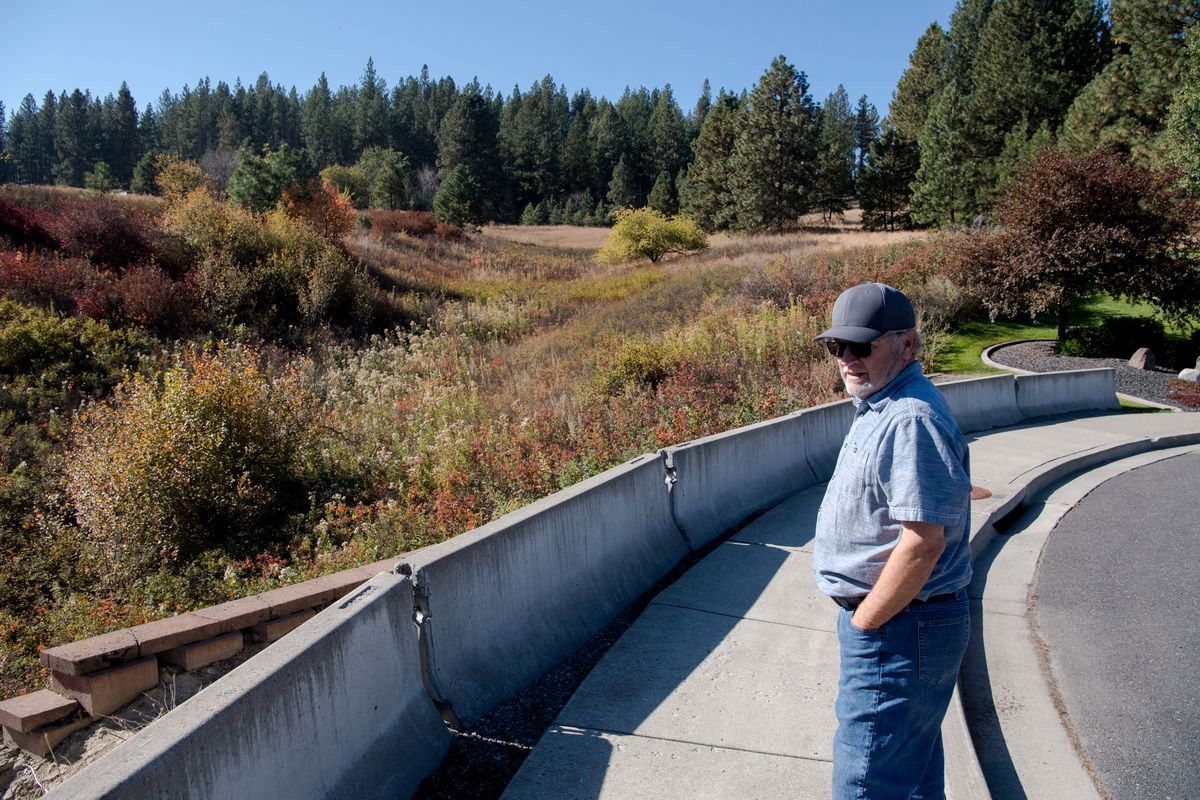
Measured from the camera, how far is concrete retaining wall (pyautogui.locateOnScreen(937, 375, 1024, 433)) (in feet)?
41.5

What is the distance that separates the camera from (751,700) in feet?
14.7

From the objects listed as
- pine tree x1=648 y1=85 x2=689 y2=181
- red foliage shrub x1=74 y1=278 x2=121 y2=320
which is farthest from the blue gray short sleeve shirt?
pine tree x1=648 y1=85 x2=689 y2=181

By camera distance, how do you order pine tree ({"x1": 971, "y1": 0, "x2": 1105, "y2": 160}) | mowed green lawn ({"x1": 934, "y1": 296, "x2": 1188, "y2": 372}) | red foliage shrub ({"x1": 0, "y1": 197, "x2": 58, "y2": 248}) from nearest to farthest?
mowed green lawn ({"x1": 934, "y1": 296, "x2": 1188, "y2": 372}) < red foliage shrub ({"x1": 0, "y1": 197, "x2": 58, "y2": 248}) < pine tree ({"x1": 971, "y1": 0, "x2": 1105, "y2": 160})

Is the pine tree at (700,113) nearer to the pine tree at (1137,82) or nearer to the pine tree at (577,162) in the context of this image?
the pine tree at (577,162)

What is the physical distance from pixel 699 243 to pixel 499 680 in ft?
141

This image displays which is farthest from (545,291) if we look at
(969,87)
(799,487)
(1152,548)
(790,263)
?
(969,87)

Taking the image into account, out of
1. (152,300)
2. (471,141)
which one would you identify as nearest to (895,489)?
(152,300)

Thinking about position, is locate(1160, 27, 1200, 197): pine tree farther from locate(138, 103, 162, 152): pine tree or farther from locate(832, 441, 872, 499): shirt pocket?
locate(138, 103, 162, 152): pine tree

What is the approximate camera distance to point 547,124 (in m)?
111

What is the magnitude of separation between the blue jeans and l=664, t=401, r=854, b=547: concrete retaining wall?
13.1 ft

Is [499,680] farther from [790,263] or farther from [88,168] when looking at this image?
[88,168]

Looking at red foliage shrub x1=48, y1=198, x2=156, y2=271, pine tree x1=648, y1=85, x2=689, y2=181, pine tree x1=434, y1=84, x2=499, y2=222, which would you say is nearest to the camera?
red foliage shrub x1=48, y1=198, x2=156, y2=271

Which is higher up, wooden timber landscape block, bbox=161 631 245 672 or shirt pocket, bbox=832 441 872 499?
shirt pocket, bbox=832 441 872 499

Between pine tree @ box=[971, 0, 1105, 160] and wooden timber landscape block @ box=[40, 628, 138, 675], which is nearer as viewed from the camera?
wooden timber landscape block @ box=[40, 628, 138, 675]
